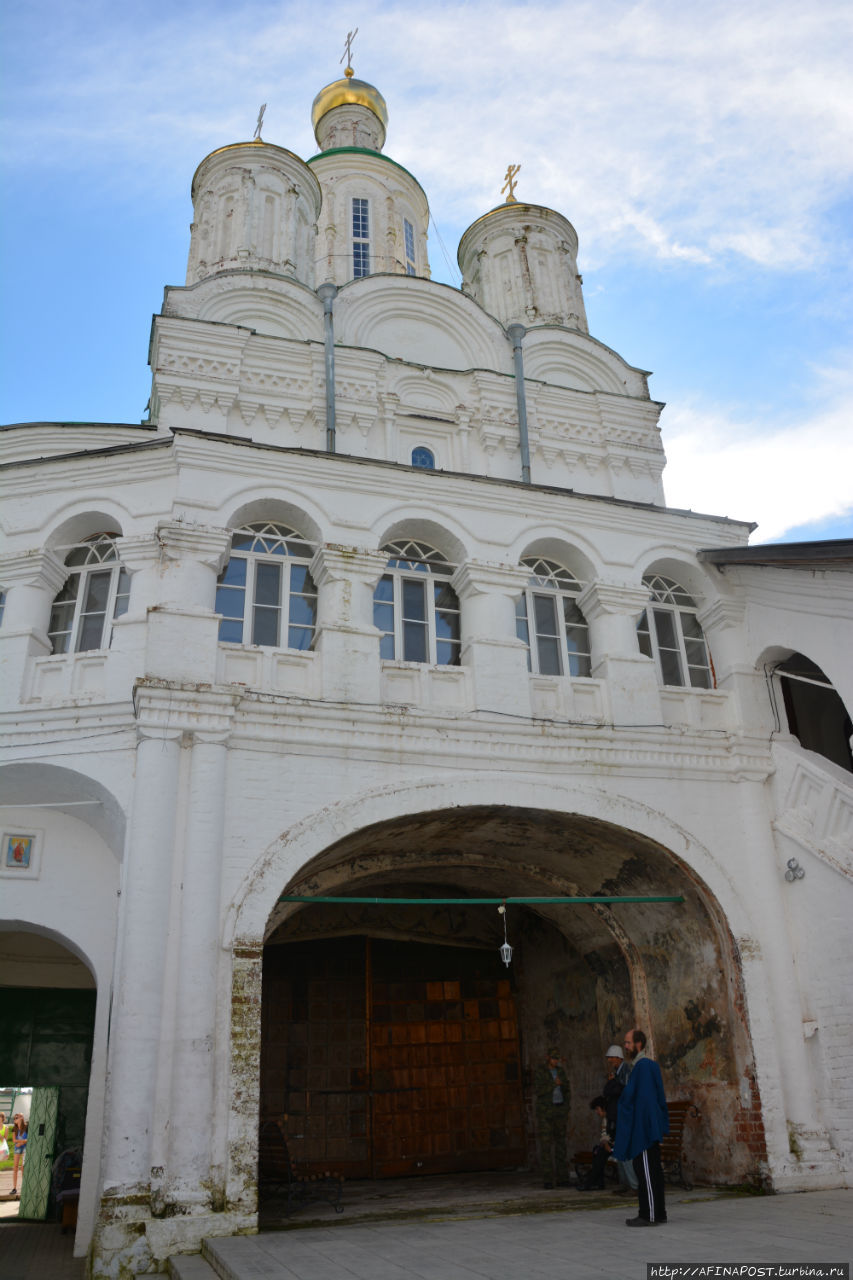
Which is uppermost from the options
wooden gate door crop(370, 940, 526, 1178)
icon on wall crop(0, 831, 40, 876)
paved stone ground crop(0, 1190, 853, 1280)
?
icon on wall crop(0, 831, 40, 876)

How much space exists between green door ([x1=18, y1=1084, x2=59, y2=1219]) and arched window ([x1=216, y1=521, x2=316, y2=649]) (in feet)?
21.9

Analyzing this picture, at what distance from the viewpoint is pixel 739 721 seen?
10.5m

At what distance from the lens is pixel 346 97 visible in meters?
19.8

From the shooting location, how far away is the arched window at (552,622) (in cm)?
1059

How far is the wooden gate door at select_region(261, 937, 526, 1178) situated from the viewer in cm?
1173

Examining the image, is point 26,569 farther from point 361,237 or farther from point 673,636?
point 361,237

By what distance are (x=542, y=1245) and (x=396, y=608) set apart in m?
5.93

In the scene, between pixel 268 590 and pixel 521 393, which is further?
pixel 521 393

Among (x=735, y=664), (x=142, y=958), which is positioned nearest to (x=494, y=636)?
(x=735, y=664)

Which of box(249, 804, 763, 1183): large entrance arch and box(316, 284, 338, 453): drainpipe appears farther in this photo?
box(316, 284, 338, 453): drainpipe

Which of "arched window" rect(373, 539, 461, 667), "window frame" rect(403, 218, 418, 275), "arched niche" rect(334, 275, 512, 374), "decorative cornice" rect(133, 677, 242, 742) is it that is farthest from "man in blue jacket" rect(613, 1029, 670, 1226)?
"window frame" rect(403, 218, 418, 275)

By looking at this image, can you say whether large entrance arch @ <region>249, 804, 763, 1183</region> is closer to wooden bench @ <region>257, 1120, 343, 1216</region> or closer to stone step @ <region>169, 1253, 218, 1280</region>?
wooden bench @ <region>257, 1120, 343, 1216</region>

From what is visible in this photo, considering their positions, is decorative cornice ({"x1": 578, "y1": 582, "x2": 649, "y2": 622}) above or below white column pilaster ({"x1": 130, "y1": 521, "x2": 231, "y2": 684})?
above

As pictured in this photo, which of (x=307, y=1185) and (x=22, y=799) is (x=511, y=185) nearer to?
(x=22, y=799)
